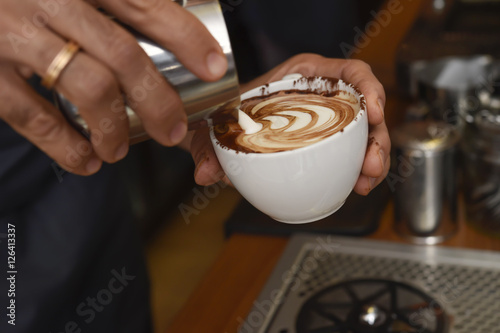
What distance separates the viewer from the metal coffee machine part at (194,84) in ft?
2.16

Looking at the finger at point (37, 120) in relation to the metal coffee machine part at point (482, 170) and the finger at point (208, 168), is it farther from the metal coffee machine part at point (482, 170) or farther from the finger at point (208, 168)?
the metal coffee machine part at point (482, 170)

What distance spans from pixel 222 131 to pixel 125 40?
277mm

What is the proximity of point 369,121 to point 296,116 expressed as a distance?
0.41 feet

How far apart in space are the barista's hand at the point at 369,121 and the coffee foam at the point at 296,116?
0.06 m

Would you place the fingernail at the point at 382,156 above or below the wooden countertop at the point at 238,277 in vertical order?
above

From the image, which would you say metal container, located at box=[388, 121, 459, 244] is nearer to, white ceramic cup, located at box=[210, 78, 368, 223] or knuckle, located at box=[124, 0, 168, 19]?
white ceramic cup, located at box=[210, 78, 368, 223]

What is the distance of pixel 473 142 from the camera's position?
1.31 m

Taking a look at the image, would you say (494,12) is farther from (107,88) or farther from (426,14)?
(107,88)

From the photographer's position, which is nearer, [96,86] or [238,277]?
[96,86]

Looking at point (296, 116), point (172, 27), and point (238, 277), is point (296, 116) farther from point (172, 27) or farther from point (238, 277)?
point (238, 277)

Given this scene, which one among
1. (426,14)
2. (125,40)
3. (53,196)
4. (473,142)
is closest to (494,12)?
(426,14)

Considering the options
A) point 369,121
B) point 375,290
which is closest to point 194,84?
point 369,121

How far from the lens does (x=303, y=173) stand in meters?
0.74

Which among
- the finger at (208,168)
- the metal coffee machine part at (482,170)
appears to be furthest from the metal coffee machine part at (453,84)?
the finger at (208,168)
